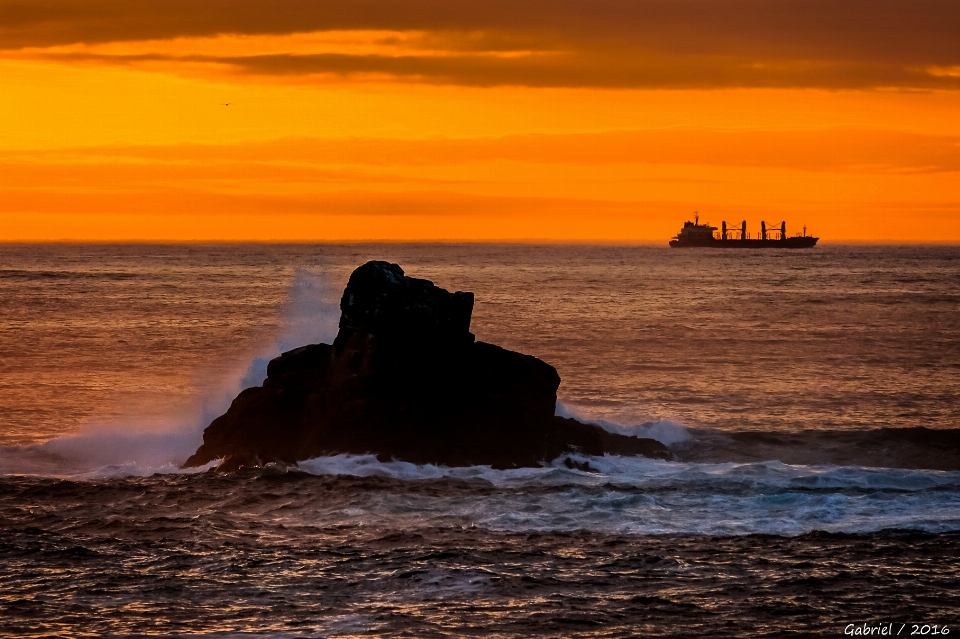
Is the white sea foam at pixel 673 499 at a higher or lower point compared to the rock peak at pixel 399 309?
lower

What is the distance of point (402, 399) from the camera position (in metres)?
25.4

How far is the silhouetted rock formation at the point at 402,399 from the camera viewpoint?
25.0 m

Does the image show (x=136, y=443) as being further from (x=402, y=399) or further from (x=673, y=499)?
(x=673, y=499)

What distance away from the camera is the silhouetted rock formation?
81.9 feet

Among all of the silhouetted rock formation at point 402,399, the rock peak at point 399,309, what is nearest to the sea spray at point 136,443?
the silhouetted rock formation at point 402,399

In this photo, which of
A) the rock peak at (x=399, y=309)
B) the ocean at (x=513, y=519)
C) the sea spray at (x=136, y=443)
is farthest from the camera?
the sea spray at (x=136, y=443)

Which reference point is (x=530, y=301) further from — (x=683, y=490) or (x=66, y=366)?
(x=683, y=490)

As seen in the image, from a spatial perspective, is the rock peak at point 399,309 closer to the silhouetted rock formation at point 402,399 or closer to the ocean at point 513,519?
the silhouetted rock formation at point 402,399

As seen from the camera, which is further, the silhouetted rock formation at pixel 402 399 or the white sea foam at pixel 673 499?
the silhouetted rock formation at pixel 402 399

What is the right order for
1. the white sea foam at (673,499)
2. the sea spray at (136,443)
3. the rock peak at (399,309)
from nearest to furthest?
the white sea foam at (673,499)
the rock peak at (399,309)
the sea spray at (136,443)

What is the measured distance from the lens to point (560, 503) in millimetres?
21281

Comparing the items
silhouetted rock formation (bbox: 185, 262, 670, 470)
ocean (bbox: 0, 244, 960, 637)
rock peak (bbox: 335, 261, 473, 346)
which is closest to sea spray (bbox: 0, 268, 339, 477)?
ocean (bbox: 0, 244, 960, 637)

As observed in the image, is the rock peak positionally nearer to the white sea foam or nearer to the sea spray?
the white sea foam

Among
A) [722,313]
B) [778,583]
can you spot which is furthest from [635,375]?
[722,313]
